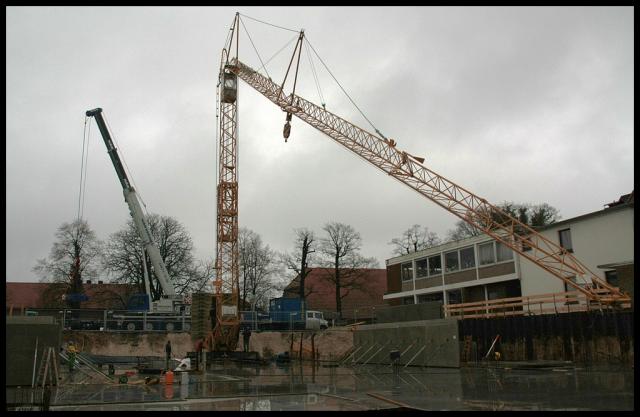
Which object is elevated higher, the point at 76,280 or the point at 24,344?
the point at 76,280

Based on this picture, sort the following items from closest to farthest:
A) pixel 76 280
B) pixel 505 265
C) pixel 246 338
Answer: pixel 246 338, pixel 505 265, pixel 76 280

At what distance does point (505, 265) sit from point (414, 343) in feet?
47.5

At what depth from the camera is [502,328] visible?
28406 millimetres

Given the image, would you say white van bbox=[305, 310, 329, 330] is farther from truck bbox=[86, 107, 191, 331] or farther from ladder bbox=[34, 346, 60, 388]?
ladder bbox=[34, 346, 60, 388]

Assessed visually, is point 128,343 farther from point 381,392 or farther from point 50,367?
point 381,392

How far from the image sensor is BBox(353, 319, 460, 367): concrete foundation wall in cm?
2650

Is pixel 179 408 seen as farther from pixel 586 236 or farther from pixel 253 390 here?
pixel 586 236

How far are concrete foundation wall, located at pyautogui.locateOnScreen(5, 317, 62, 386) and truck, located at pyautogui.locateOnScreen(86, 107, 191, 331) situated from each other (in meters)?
21.2

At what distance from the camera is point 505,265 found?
40.6 m

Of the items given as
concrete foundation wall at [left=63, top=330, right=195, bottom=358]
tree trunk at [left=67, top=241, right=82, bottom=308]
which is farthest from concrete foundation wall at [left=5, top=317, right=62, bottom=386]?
tree trunk at [left=67, top=241, right=82, bottom=308]

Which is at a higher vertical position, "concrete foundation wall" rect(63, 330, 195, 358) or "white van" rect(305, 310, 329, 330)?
"white van" rect(305, 310, 329, 330)

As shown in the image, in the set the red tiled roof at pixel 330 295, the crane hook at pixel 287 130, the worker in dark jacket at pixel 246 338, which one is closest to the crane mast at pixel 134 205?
the worker in dark jacket at pixel 246 338

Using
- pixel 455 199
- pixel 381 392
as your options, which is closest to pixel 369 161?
pixel 455 199

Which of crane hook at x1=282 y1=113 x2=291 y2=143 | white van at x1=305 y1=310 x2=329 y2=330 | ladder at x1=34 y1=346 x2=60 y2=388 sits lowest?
ladder at x1=34 y1=346 x2=60 y2=388
